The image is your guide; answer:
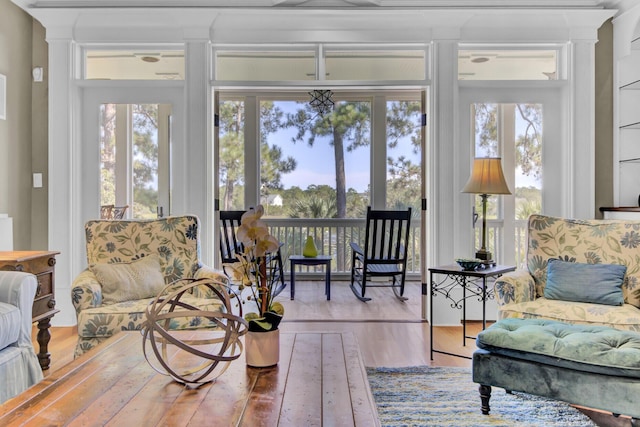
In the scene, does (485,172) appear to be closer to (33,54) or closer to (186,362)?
(186,362)

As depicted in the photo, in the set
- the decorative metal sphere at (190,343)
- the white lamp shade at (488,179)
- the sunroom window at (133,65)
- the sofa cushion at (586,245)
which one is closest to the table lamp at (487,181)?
the white lamp shade at (488,179)

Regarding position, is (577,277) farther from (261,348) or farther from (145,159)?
(145,159)

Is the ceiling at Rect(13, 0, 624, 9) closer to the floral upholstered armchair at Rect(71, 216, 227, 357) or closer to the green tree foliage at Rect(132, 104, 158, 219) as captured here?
the green tree foliage at Rect(132, 104, 158, 219)

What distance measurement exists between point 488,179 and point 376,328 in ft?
5.12

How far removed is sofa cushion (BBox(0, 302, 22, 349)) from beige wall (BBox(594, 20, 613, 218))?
4.41 m

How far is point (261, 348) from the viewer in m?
1.68

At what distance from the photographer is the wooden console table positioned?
2818mm

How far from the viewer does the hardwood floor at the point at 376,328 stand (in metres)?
3.16

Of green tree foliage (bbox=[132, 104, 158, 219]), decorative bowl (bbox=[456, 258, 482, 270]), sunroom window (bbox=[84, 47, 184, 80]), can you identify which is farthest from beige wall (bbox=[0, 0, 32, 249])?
decorative bowl (bbox=[456, 258, 482, 270])

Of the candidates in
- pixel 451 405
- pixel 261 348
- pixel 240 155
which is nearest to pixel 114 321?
pixel 261 348

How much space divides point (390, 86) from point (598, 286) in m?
2.32

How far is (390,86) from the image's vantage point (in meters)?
4.18

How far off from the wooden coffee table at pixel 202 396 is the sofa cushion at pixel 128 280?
1.12 meters

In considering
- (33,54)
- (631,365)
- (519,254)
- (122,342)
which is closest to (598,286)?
(631,365)
